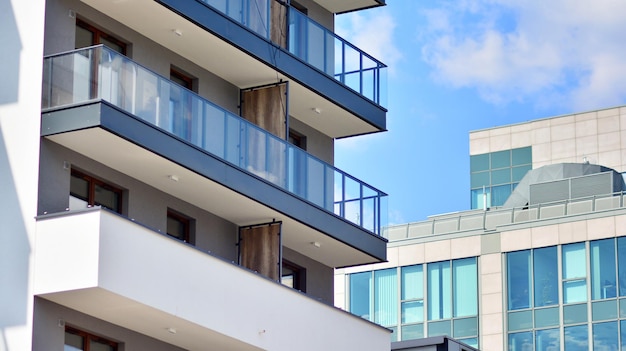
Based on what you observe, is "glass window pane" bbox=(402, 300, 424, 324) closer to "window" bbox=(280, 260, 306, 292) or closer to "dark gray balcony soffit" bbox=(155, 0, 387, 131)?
"dark gray balcony soffit" bbox=(155, 0, 387, 131)

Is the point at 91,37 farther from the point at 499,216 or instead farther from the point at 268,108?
the point at 499,216

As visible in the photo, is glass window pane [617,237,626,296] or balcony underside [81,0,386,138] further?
glass window pane [617,237,626,296]

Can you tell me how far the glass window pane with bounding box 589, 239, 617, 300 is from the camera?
61.4m

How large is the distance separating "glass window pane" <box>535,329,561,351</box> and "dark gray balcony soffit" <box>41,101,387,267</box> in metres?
22.2

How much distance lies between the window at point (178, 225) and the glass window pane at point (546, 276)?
1132 inches

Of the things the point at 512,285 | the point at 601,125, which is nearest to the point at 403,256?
the point at 512,285

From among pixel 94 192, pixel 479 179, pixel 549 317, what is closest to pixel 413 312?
pixel 549 317

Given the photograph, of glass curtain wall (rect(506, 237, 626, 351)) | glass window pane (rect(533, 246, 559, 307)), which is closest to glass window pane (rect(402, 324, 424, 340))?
glass curtain wall (rect(506, 237, 626, 351))

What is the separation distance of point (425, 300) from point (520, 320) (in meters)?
4.09

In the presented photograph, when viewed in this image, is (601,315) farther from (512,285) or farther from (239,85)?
(239,85)

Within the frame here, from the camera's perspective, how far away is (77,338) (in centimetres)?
3198

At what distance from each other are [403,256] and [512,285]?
4928 millimetres

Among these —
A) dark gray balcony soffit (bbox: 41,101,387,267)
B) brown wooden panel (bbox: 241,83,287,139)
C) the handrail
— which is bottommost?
dark gray balcony soffit (bbox: 41,101,387,267)

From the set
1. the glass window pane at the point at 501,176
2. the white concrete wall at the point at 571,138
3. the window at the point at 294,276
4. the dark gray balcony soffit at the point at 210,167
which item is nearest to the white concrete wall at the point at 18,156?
the dark gray balcony soffit at the point at 210,167
